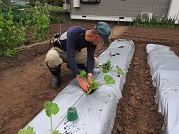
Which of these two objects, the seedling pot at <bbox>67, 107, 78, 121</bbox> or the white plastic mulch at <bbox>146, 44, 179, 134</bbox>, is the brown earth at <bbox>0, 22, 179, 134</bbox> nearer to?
the white plastic mulch at <bbox>146, 44, 179, 134</bbox>

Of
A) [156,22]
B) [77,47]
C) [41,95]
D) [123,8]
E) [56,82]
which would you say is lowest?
[41,95]

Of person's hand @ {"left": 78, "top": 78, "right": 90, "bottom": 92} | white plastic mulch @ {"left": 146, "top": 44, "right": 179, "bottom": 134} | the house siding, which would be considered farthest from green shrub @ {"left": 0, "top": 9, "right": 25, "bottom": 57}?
the house siding

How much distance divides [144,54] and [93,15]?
A: 582 cm

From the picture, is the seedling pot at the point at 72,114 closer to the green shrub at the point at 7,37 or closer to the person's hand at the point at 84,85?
the person's hand at the point at 84,85

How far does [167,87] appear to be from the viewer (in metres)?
2.16

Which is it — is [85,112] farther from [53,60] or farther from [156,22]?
[156,22]

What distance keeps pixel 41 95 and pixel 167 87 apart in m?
1.58

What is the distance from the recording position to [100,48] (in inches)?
171

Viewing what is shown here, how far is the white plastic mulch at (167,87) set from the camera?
62.8 inches

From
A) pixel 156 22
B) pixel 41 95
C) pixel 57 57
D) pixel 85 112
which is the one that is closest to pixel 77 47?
pixel 57 57

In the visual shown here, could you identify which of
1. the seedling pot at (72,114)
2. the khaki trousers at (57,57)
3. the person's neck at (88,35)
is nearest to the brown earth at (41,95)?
the khaki trousers at (57,57)

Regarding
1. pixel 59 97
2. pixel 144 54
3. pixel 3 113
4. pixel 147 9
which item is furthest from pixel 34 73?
pixel 147 9

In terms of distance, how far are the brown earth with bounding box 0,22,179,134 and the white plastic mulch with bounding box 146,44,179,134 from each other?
0.44 feet

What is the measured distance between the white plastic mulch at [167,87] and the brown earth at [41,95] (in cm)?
14
